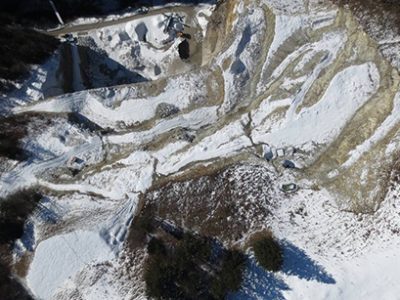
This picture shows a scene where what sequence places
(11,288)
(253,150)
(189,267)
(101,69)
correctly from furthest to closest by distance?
(101,69)
(11,288)
(253,150)
(189,267)

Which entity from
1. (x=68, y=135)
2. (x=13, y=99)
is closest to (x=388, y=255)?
(x=68, y=135)

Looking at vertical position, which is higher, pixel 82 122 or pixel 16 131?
pixel 82 122

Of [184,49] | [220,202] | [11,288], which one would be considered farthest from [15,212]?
[184,49]

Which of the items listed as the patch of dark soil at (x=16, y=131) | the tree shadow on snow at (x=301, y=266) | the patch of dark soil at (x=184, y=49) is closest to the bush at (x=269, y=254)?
the tree shadow on snow at (x=301, y=266)

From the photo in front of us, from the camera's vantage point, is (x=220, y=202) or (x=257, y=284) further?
(x=220, y=202)

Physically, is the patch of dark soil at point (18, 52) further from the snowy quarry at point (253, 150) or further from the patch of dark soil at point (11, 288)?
the patch of dark soil at point (11, 288)

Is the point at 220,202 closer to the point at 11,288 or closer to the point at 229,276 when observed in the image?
the point at 229,276

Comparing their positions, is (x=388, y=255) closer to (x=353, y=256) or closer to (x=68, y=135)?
(x=353, y=256)
